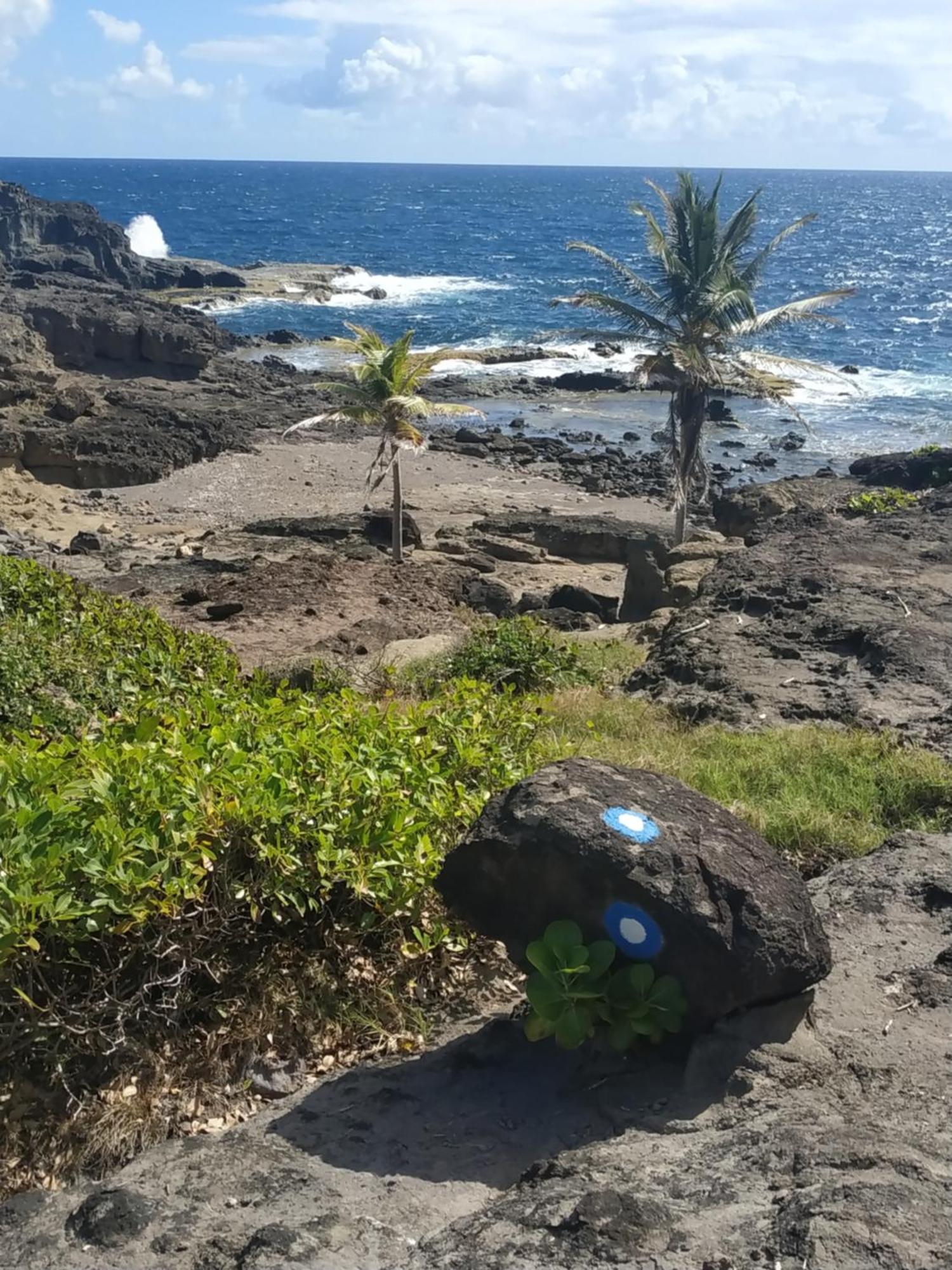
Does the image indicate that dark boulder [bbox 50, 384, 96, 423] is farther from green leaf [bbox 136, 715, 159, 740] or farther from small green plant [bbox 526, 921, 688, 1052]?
small green plant [bbox 526, 921, 688, 1052]

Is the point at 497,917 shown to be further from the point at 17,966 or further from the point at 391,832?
the point at 17,966

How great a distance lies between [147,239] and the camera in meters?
112

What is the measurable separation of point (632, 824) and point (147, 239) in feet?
384

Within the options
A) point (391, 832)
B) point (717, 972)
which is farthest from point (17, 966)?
point (717, 972)

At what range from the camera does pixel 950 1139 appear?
3771 mm

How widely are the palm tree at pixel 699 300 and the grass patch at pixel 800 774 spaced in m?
14.7

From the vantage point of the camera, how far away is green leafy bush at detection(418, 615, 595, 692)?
12461 mm

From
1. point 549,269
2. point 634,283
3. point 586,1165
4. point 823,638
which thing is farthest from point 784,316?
point 549,269

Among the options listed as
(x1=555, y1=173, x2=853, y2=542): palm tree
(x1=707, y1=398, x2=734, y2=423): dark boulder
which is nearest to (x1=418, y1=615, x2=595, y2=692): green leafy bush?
(x1=555, y1=173, x2=853, y2=542): palm tree

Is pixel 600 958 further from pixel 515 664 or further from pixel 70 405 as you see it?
pixel 70 405

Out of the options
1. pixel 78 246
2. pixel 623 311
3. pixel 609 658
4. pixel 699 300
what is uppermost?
pixel 699 300

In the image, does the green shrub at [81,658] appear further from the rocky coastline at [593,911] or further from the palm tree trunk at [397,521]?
the palm tree trunk at [397,521]

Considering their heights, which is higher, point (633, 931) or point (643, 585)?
point (633, 931)

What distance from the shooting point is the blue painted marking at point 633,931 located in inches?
Result: 171
